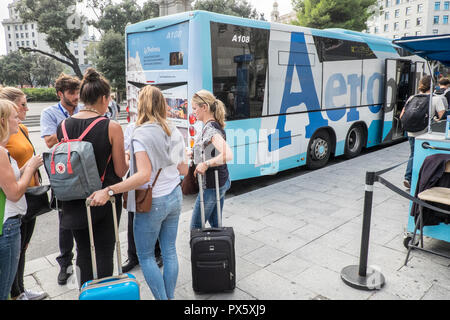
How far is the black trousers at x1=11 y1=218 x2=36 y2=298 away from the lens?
111 inches

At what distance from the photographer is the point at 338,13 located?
24016 millimetres

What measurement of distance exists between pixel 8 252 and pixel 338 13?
25891 millimetres

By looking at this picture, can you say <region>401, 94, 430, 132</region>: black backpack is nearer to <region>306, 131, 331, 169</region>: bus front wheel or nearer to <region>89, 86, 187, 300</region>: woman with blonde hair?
<region>306, 131, 331, 169</region>: bus front wheel

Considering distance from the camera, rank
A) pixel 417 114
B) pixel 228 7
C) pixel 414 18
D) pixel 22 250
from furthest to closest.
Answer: pixel 414 18
pixel 228 7
pixel 417 114
pixel 22 250

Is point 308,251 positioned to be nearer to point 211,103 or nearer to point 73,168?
point 211,103

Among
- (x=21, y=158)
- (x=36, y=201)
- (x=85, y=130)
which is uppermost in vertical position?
(x=85, y=130)

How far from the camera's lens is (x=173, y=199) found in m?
2.69

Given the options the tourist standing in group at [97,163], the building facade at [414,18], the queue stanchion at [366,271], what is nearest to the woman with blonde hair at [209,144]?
the tourist standing in group at [97,163]

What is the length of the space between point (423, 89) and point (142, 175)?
5.74 meters

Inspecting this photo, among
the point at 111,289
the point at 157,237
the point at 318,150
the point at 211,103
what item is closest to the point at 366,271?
the point at 157,237

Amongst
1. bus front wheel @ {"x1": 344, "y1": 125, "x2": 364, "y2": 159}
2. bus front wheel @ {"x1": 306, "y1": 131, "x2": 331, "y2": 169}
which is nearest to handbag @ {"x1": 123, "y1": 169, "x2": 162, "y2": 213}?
bus front wheel @ {"x1": 306, "y1": 131, "x2": 331, "y2": 169}

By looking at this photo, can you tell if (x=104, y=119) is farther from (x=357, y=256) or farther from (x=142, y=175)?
(x=357, y=256)

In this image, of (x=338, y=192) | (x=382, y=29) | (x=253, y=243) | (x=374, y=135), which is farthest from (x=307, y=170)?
(x=382, y=29)

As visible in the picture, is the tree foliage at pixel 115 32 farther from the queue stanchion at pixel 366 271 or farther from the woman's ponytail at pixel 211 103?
the queue stanchion at pixel 366 271
